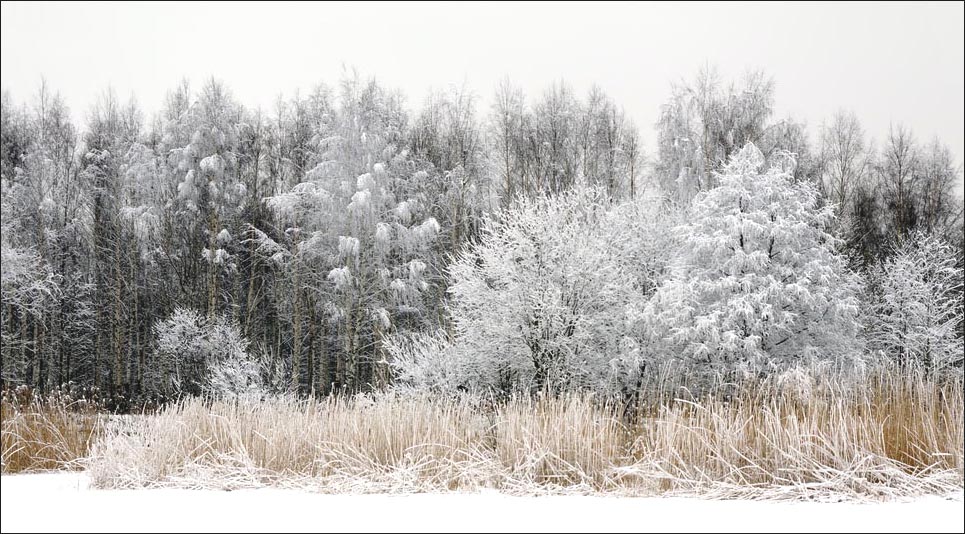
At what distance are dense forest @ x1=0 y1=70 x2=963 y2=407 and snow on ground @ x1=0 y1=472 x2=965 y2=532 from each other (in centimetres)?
1020

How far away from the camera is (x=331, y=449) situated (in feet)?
20.2

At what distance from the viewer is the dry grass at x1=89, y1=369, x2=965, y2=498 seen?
5.26m

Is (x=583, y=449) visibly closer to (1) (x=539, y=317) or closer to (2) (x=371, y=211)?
(1) (x=539, y=317)

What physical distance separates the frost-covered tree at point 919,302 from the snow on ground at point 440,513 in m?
16.3

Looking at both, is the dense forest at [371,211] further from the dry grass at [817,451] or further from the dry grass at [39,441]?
the dry grass at [817,451]

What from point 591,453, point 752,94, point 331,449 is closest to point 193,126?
point 752,94

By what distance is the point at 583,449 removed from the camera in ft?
18.6

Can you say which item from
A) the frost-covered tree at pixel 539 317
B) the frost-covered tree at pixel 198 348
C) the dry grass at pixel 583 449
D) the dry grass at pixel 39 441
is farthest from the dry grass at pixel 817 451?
the frost-covered tree at pixel 198 348

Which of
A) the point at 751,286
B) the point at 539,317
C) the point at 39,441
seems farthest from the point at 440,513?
the point at 751,286

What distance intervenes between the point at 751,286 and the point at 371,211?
9589mm

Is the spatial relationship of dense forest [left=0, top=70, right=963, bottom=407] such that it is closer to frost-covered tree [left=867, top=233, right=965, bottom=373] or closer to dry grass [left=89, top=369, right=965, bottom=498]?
frost-covered tree [left=867, top=233, right=965, bottom=373]

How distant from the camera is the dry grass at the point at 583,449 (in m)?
5.26

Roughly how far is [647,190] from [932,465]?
1589 cm

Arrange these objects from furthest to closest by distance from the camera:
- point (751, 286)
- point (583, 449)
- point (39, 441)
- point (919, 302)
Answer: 1. point (919, 302)
2. point (751, 286)
3. point (39, 441)
4. point (583, 449)
